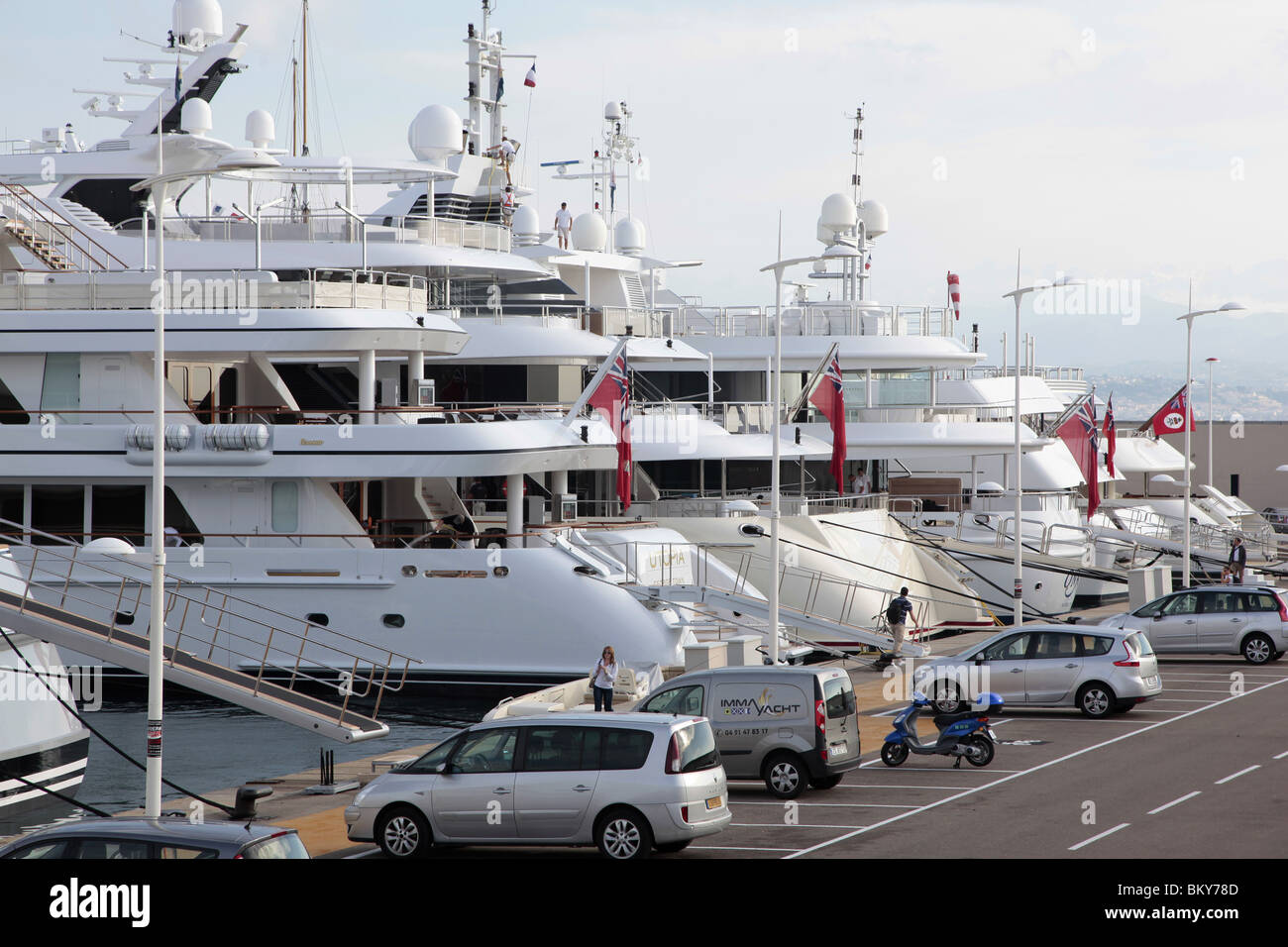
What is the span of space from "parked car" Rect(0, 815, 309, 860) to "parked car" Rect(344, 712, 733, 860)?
357 cm

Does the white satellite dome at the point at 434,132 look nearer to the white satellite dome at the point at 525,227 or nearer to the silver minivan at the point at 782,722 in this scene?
the white satellite dome at the point at 525,227

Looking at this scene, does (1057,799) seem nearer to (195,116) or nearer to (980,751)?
(980,751)

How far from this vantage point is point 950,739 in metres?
18.2

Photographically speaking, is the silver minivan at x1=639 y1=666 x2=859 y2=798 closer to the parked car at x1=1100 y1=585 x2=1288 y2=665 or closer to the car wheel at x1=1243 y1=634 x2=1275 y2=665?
the parked car at x1=1100 y1=585 x2=1288 y2=665

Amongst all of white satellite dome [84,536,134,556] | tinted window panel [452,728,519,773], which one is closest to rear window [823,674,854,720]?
tinted window panel [452,728,519,773]

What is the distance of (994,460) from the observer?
160 ft

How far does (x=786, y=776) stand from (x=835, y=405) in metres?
15.2

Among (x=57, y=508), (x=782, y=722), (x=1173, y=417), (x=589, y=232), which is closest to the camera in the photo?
(x=782, y=722)

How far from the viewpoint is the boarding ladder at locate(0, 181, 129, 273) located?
31.0m

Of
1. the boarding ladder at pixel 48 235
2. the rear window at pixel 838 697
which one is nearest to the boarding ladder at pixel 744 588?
the rear window at pixel 838 697

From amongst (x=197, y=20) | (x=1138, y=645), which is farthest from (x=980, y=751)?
(x=197, y=20)
